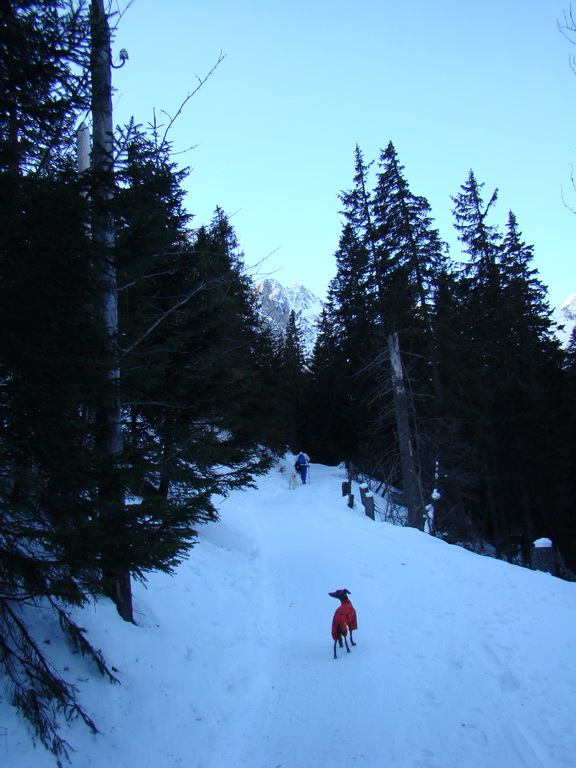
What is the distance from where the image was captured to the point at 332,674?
5.66 metres

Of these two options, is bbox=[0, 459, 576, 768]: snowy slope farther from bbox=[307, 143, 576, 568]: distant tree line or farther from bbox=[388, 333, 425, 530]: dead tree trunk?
bbox=[307, 143, 576, 568]: distant tree line

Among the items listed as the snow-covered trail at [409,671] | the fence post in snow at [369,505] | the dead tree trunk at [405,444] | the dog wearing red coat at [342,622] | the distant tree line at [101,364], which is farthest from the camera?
the dead tree trunk at [405,444]

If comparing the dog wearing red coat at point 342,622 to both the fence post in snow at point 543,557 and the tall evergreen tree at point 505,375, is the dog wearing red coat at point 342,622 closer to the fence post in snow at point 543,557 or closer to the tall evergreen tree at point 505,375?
the fence post in snow at point 543,557

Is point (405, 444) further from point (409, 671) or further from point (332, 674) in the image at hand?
point (332, 674)

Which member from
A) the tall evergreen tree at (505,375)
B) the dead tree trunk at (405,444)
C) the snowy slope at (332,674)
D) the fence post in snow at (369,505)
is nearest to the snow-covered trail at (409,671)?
the snowy slope at (332,674)

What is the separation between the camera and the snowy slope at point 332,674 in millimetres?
4102

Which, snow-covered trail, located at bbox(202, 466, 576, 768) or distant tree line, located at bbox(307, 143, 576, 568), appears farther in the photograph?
distant tree line, located at bbox(307, 143, 576, 568)

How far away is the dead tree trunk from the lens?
50.3 feet

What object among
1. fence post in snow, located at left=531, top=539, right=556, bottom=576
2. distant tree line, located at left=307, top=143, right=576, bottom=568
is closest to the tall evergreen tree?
distant tree line, located at left=307, top=143, right=576, bottom=568

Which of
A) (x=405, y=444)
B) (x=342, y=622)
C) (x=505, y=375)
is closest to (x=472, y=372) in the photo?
(x=505, y=375)

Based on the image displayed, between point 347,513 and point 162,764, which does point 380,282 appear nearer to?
point 347,513

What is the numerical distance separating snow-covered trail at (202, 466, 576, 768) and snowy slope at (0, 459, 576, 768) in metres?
0.02

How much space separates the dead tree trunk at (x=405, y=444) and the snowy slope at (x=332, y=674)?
595 cm

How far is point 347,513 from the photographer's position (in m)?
15.2
